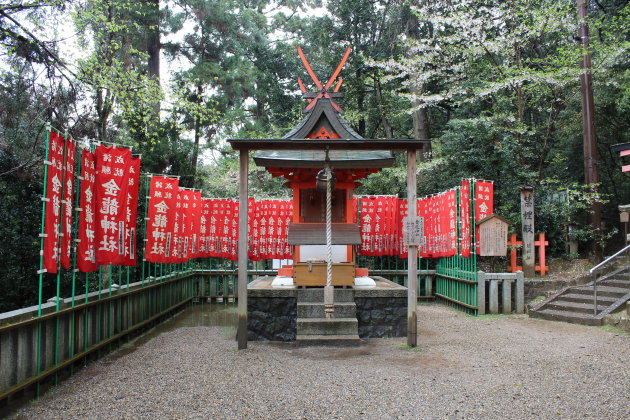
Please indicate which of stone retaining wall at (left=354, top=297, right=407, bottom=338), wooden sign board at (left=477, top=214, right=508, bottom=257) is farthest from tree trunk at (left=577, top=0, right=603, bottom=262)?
stone retaining wall at (left=354, top=297, right=407, bottom=338)

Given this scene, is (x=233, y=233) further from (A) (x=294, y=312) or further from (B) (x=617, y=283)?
(B) (x=617, y=283)

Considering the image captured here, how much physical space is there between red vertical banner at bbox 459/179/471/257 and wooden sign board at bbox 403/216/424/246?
403 centimetres

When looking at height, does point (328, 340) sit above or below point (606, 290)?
below

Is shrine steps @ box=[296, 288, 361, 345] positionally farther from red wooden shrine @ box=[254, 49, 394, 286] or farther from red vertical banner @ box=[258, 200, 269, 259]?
red vertical banner @ box=[258, 200, 269, 259]

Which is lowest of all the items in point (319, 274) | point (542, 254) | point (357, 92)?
point (319, 274)

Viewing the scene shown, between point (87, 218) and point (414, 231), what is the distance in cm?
507

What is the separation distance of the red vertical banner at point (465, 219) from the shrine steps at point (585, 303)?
2.00 metres

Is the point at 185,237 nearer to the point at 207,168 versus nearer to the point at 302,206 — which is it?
the point at 302,206

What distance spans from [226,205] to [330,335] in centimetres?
748

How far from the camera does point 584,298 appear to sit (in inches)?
398

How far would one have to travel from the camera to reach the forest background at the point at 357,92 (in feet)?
33.0

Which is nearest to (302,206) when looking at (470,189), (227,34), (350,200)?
(350,200)

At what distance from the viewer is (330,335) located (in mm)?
8016

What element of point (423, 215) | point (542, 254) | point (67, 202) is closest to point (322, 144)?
point (67, 202)
